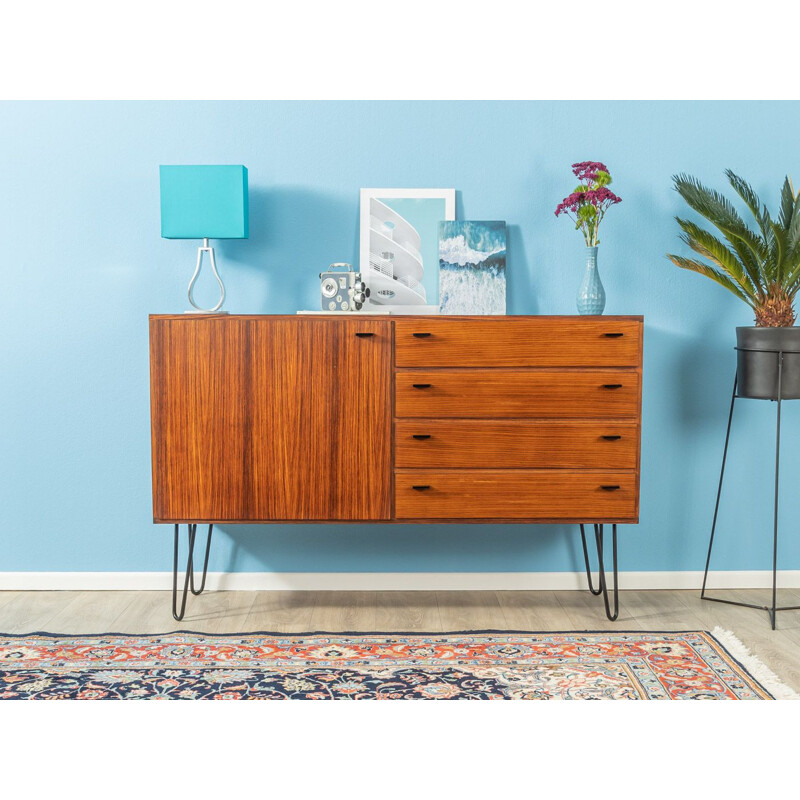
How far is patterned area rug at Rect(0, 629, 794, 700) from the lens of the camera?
2.32 meters

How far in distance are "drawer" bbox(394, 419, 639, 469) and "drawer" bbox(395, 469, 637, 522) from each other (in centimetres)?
4

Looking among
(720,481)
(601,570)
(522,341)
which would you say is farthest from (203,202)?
(720,481)

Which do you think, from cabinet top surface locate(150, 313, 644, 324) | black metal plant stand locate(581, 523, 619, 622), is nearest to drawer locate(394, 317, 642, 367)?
cabinet top surface locate(150, 313, 644, 324)

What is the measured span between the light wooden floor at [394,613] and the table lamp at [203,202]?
109cm

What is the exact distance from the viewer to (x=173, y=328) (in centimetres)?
279

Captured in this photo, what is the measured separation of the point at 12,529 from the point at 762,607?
2.85 m

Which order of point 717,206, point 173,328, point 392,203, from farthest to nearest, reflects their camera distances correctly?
point 392,203
point 717,206
point 173,328

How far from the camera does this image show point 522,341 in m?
2.78

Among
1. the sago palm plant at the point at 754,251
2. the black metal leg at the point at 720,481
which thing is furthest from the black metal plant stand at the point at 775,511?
the sago palm plant at the point at 754,251

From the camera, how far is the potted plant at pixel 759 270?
2.90m

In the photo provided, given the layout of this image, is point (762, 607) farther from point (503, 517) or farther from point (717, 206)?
point (717, 206)

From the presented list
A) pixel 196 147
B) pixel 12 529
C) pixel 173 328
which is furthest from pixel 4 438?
pixel 196 147

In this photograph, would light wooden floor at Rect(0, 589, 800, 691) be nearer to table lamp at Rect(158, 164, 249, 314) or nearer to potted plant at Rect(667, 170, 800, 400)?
potted plant at Rect(667, 170, 800, 400)

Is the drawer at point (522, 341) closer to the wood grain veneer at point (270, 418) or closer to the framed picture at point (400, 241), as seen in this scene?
the wood grain veneer at point (270, 418)
